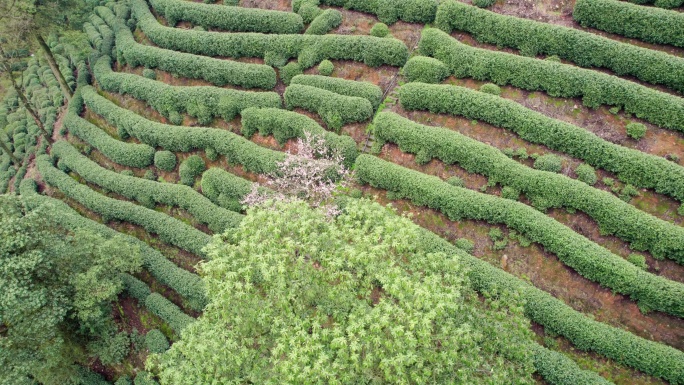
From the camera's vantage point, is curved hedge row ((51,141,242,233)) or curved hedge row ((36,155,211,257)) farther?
curved hedge row ((36,155,211,257))

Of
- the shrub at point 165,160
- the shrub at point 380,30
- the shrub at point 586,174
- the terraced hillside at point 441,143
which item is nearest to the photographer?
the terraced hillside at point 441,143

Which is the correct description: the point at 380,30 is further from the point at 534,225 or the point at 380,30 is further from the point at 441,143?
the point at 534,225

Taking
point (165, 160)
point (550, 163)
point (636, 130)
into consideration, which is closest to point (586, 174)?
point (550, 163)

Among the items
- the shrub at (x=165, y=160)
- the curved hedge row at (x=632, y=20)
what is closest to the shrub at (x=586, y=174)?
the curved hedge row at (x=632, y=20)

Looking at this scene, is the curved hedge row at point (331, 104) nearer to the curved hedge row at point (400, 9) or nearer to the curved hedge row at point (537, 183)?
the curved hedge row at point (537, 183)

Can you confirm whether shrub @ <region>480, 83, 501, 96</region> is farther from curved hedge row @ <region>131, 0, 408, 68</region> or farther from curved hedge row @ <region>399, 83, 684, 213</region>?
curved hedge row @ <region>131, 0, 408, 68</region>

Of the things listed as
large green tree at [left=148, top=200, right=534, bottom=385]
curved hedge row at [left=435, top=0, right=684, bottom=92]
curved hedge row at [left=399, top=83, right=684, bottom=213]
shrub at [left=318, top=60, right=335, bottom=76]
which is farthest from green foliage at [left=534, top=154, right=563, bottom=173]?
shrub at [left=318, top=60, right=335, bottom=76]

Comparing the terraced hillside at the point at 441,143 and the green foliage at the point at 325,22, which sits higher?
the green foliage at the point at 325,22
